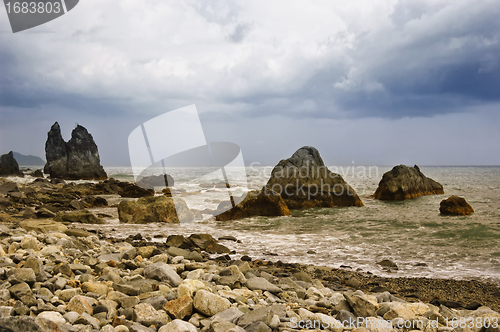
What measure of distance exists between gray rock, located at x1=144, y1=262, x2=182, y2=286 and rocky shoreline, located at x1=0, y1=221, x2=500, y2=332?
0.01 meters

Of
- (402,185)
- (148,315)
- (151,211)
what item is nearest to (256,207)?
(151,211)

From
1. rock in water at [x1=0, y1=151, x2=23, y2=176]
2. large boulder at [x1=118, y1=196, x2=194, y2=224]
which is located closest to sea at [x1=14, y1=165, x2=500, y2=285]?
large boulder at [x1=118, y1=196, x2=194, y2=224]

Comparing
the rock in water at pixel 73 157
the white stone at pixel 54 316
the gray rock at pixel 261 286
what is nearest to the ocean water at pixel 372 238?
the gray rock at pixel 261 286

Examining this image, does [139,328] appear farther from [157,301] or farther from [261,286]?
[261,286]

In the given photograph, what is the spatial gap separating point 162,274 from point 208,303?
3.41ft

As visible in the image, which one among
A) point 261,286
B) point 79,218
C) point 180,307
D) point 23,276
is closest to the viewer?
point 180,307

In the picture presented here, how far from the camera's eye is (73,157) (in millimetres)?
44875

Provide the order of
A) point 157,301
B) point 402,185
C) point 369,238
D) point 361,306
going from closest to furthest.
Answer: point 157,301, point 361,306, point 369,238, point 402,185

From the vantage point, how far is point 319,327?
2.57 m

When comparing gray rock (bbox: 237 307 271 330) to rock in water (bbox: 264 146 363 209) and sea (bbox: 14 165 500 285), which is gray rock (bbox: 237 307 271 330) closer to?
sea (bbox: 14 165 500 285)

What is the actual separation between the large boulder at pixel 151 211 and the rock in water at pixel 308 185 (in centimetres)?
474

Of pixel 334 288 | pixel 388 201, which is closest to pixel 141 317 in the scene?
pixel 334 288

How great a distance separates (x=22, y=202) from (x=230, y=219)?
8532 mm

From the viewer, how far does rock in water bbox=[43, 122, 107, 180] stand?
4434 centimetres
